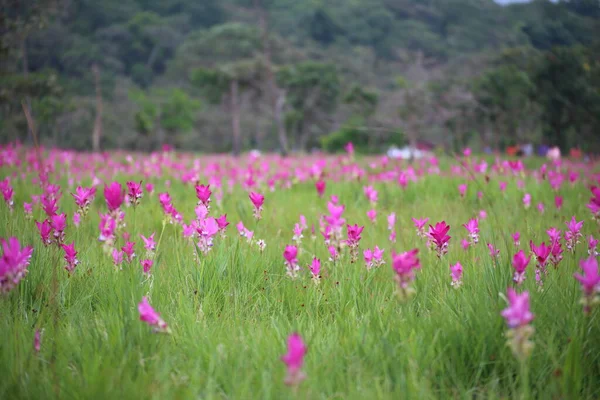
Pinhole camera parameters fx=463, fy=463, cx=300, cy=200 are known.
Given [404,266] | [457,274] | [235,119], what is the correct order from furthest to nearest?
[235,119] → [457,274] → [404,266]

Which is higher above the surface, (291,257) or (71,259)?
(291,257)

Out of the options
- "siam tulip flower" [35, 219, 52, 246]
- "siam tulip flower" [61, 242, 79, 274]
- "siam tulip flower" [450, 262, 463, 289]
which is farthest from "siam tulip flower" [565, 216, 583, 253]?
"siam tulip flower" [35, 219, 52, 246]

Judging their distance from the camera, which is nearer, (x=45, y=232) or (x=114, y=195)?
(x=114, y=195)

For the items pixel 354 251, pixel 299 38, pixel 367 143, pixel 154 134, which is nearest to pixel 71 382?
pixel 354 251

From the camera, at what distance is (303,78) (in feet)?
138

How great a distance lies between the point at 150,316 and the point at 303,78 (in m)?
42.0

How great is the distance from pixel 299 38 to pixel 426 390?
7963 cm

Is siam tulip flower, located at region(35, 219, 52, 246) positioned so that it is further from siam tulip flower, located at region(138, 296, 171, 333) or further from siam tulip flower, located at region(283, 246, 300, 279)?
siam tulip flower, located at region(283, 246, 300, 279)

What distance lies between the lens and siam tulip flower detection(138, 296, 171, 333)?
5.21 feet

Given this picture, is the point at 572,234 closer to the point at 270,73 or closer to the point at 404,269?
the point at 404,269

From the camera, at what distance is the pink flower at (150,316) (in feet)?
5.21

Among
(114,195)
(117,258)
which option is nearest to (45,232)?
(117,258)

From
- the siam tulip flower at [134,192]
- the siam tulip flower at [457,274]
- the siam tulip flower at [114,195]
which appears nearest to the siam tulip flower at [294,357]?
the siam tulip flower at [114,195]

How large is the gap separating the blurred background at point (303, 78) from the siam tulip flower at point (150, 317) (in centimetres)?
157
